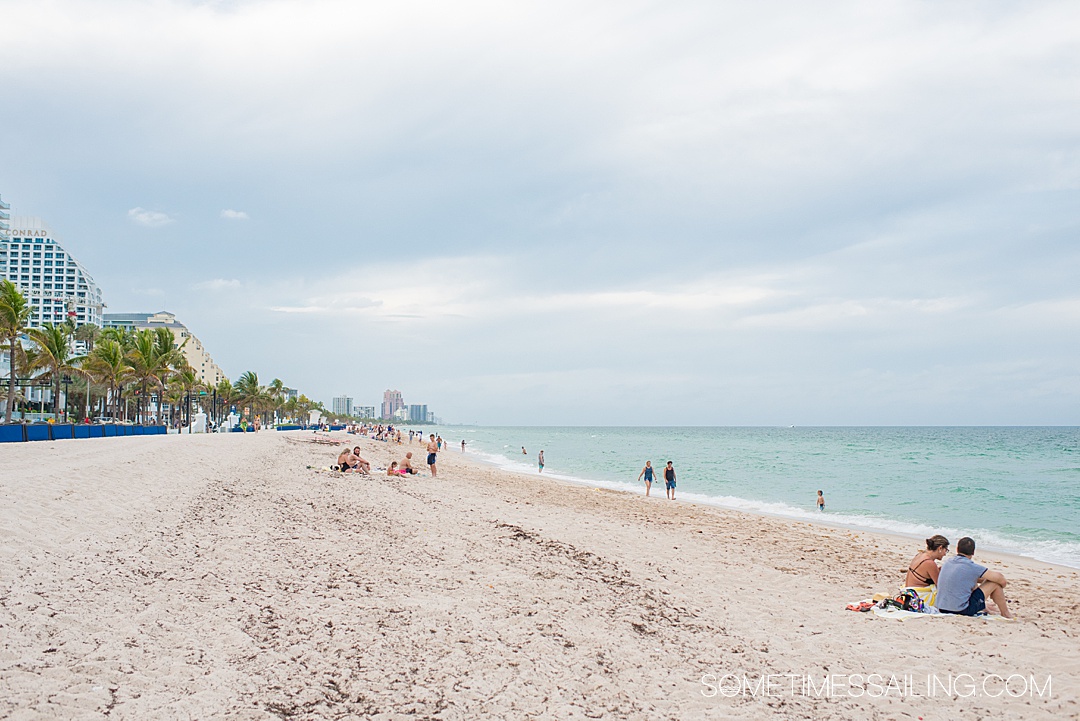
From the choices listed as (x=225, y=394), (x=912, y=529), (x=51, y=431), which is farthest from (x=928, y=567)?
(x=225, y=394)

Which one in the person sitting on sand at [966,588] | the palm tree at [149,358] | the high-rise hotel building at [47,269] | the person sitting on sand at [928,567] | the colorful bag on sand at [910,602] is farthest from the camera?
the high-rise hotel building at [47,269]

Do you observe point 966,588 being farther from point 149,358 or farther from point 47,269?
point 47,269

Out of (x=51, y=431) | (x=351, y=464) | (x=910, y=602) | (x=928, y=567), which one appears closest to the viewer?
(x=910, y=602)

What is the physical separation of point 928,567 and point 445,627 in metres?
6.08

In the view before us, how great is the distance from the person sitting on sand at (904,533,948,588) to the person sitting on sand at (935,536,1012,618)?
1.28 ft

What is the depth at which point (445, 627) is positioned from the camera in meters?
5.68

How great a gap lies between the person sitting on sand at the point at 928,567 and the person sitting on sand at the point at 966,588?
390mm

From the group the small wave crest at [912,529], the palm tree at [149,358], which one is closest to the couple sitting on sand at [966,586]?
the small wave crest at [912,529]

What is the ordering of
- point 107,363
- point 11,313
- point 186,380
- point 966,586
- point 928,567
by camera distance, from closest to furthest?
point 966,586
point 928,567
point 11,313
point 107,363
point 186,380

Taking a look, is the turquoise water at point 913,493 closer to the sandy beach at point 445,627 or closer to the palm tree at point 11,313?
the sandy beach at point 445,627

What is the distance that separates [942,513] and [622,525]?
13.5 m

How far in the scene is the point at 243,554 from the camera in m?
7.35

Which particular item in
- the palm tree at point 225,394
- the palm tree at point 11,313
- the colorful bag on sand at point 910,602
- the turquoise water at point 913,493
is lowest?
the turquoise water at point 913,493

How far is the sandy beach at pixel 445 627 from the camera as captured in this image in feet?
14.6
